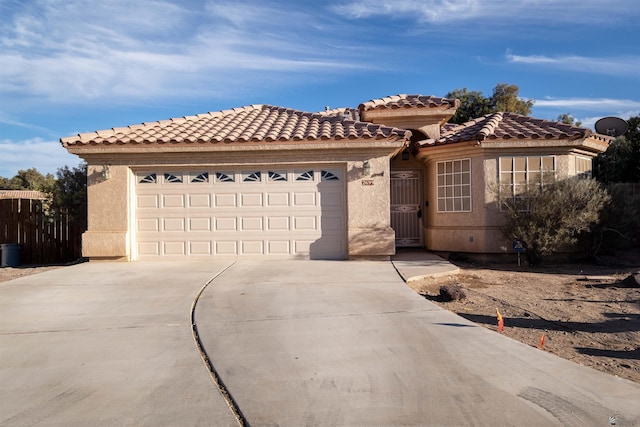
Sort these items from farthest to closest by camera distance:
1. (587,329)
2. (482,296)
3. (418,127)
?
(418,127) < (482,296) < (587,329)

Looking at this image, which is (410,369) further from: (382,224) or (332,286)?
(382,224)

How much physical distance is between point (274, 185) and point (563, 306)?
23.4 ft

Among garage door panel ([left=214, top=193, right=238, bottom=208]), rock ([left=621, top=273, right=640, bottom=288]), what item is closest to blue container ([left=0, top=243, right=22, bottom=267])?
garage door panel ([left=214, top=193, right=238, bottom=208])

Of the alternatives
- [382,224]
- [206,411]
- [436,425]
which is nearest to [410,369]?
[436,425]

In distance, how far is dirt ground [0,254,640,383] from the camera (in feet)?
17.9

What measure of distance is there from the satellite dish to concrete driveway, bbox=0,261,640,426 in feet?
32.9

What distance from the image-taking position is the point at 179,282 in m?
9.16

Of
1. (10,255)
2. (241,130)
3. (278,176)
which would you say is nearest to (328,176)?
(278,176)

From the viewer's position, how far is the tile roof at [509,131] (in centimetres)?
1248

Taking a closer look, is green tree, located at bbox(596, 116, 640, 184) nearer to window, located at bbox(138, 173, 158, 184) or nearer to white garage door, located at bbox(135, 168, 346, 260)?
white garage door, located at bbox(135, 168, 346, 260)

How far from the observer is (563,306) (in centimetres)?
772

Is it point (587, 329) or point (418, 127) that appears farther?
point (418, 127)

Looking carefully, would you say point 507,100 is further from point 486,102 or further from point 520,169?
point 520,169

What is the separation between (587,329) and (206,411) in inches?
199
